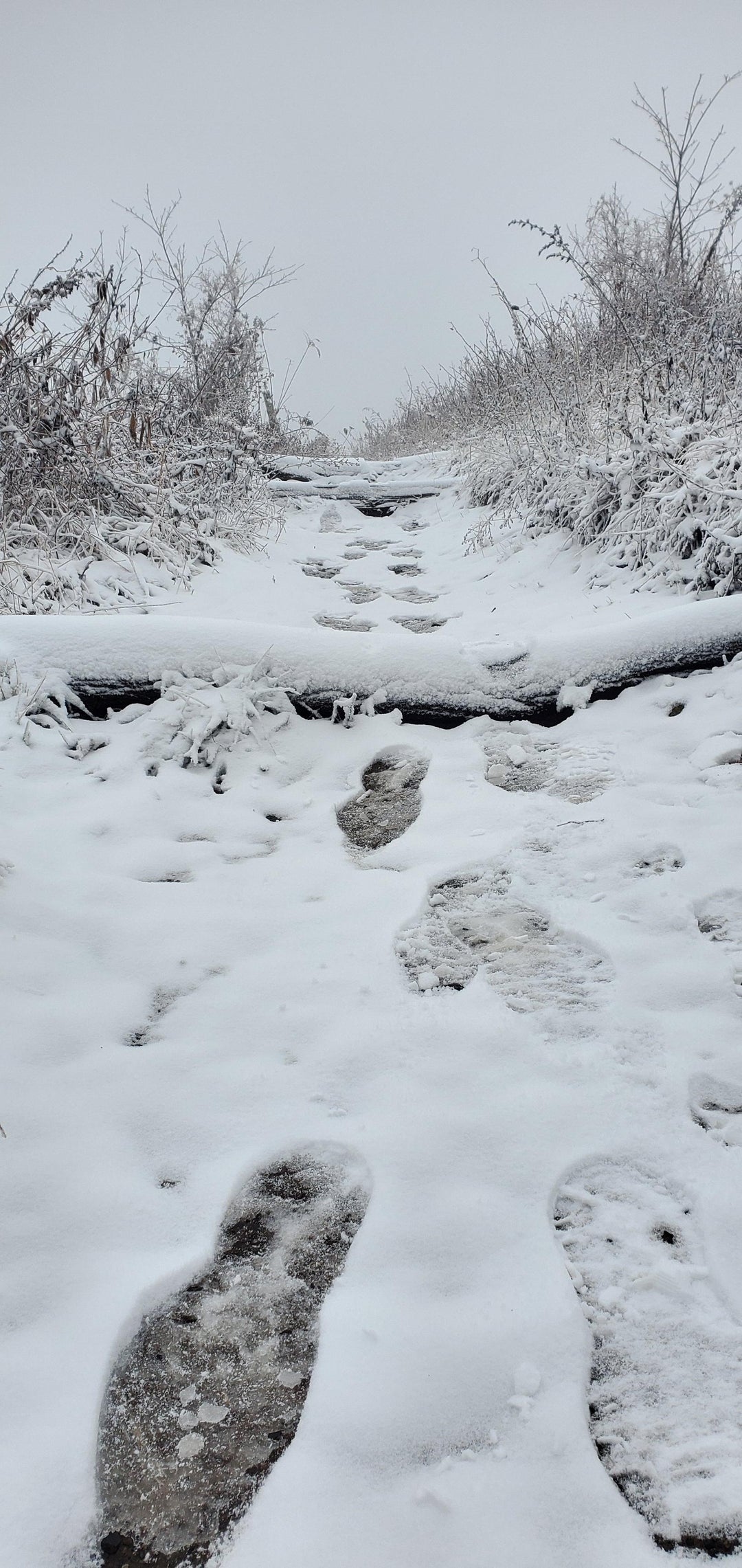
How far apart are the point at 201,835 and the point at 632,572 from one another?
2.43 metres

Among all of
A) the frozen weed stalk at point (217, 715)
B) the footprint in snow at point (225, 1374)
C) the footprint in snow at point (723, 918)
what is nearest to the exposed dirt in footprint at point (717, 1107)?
the footprint in snow at point (723, 918)

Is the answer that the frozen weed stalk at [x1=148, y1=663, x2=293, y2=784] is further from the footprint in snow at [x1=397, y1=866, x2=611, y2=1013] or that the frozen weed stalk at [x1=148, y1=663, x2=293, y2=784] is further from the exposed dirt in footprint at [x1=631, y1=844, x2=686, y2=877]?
the exposed dirt in footprint at [x1=631, y1=844, x2=686, y2=877]

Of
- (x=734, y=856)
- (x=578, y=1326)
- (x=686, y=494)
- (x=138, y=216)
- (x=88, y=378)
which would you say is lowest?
(x=578, y=1326)

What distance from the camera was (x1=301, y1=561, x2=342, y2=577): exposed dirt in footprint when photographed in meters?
4.84

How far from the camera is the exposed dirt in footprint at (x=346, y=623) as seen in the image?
3561 millimetres

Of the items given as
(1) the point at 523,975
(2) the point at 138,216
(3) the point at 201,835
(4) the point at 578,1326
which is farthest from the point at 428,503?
(4) the point at 578,1326

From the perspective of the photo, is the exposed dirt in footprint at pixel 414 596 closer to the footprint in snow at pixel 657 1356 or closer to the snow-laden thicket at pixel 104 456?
the snow-laden thicket at pixel 104 456

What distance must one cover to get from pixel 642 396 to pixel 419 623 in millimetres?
1459

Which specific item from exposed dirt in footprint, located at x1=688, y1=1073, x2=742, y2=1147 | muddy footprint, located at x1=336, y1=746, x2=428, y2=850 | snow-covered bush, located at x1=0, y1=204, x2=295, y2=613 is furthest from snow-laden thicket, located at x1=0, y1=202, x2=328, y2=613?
exposed dirt in footprint, located at x1=688, y1=1073, x2=742, y2=1147

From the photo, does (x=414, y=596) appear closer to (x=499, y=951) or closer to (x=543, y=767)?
(x=543, y=767)

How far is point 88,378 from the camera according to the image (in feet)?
11.3

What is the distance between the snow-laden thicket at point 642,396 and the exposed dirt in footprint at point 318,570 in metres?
0.96

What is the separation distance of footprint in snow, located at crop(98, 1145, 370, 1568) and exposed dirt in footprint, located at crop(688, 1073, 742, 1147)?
0.44 meters

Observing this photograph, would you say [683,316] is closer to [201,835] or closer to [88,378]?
[88,378]
